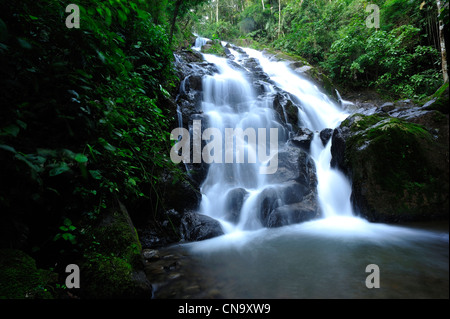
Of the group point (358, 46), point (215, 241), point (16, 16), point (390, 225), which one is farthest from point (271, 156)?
point (358, 46)

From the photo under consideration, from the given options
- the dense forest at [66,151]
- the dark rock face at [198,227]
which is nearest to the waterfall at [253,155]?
the dark rock face at [198,227]

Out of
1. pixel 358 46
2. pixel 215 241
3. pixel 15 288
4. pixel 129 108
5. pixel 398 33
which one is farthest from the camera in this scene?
pixel 358 46

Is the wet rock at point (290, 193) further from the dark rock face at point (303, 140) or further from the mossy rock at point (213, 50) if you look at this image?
the mossy rock at point (213, 50)

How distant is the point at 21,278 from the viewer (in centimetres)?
164

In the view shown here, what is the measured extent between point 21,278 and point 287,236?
10.6ft

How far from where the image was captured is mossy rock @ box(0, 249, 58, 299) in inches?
62.5

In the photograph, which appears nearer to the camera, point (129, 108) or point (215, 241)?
point (129, 108)

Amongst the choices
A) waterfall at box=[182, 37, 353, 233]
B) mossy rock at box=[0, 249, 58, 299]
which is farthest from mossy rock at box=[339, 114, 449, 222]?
mossy rock at box=[0, 249, 58, 299]

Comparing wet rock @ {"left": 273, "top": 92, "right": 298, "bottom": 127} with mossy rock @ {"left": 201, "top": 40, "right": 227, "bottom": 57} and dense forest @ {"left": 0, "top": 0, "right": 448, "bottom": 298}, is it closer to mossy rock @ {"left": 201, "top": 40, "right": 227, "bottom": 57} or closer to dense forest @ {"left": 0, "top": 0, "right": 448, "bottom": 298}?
dense forest @ {"left": 0, "top": 0, "right": 448, "bottom": 298}

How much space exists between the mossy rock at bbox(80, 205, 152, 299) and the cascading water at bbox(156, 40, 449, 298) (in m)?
0.36

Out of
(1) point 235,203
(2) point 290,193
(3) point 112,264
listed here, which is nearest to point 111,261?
(3) point 112,264
